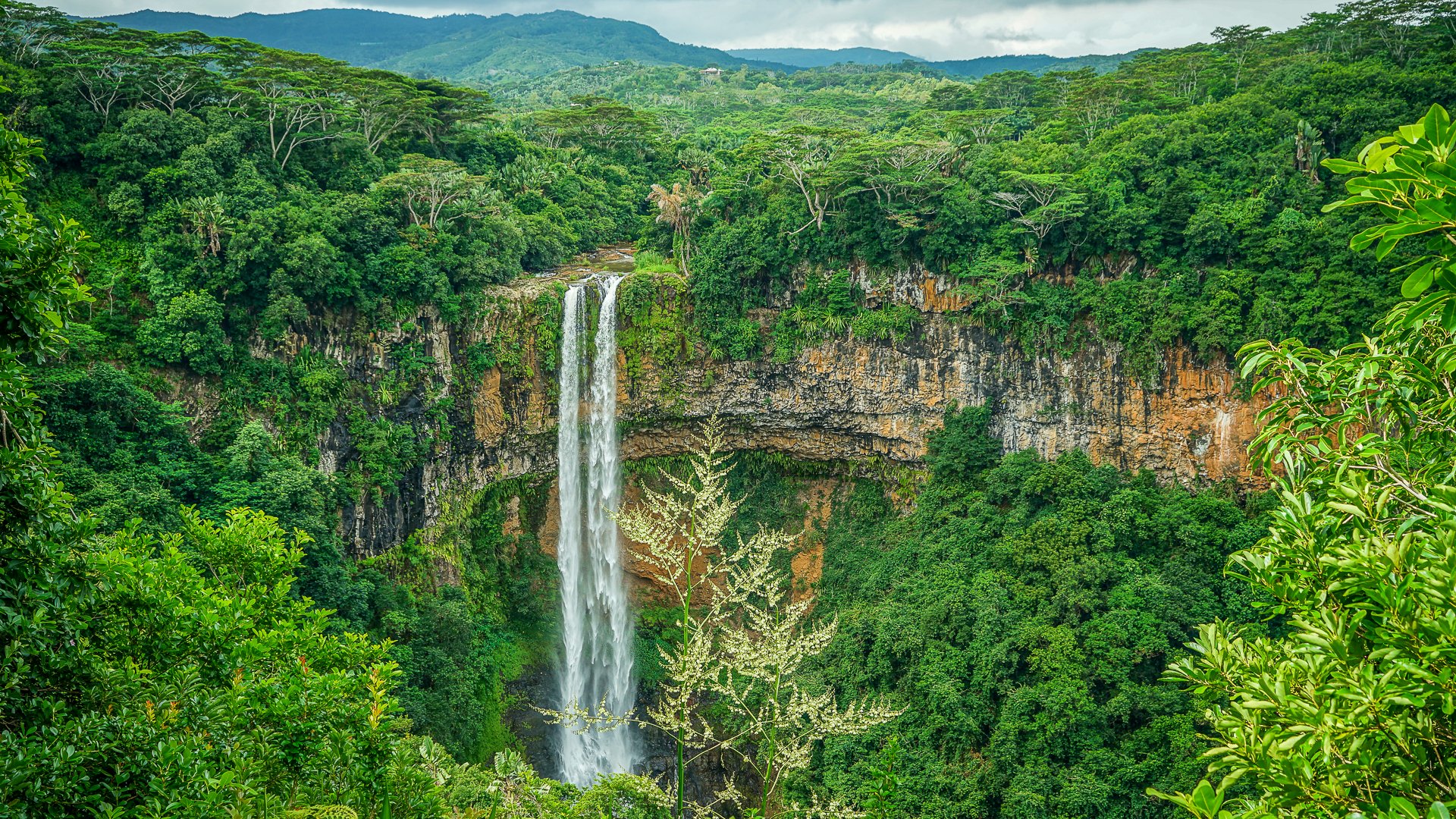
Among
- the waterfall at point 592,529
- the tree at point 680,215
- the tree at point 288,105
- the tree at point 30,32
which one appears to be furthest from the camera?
the tree at point 680,215

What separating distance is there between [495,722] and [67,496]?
16.7 m

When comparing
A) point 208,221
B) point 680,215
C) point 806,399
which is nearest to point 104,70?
point 208,221

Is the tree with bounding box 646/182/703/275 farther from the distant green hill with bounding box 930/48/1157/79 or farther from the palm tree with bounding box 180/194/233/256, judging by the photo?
the distant green hill with bounding box 930/48/1157/79

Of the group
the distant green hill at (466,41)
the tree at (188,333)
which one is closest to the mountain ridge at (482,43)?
the distant green hill at (466,41)

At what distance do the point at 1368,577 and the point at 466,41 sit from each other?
118154 millimetres

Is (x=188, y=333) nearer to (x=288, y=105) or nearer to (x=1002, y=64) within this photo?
(x=288, y=105)

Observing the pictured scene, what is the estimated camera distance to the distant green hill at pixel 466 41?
90.1 metres

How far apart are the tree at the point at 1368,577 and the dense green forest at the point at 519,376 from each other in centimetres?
21

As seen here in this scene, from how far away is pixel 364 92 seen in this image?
22.5 metres

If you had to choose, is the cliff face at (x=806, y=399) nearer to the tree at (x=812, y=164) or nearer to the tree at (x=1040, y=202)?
the tree at (x=1040, y=202)

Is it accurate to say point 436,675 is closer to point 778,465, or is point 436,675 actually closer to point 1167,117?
point 778,465

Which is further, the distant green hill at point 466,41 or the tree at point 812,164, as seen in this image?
the distant green hill at point 466,41

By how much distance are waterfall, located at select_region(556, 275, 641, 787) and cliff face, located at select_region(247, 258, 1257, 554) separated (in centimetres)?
45

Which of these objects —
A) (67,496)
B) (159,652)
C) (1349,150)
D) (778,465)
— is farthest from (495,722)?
(1349,150)
